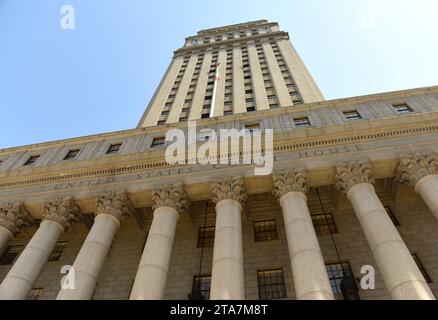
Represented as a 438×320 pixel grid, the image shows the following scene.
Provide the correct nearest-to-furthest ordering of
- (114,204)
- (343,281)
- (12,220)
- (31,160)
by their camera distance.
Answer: (343,281), (114,204), (12,220), (31,160)

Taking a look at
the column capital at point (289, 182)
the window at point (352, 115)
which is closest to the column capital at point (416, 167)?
the column capital at point (289, 182)

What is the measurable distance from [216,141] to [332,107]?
31.3 feet

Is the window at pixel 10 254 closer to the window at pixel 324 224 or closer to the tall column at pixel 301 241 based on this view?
the tall column at pixel 301 241

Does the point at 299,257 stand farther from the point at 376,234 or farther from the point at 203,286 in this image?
the point at 203,286

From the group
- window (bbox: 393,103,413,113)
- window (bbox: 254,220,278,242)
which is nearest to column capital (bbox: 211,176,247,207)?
window (bbox: 254,220,278,242)

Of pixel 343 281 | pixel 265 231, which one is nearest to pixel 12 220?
pixel 265 231

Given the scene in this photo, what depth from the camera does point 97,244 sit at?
18531 mm

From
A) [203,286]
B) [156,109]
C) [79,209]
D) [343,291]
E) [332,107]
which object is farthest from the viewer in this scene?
[156,109]

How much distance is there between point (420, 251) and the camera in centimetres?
1992

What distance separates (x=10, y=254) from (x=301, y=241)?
2084cm

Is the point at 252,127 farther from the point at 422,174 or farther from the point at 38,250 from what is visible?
the point at 38,250

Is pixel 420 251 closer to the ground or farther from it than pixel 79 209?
closer to the ground

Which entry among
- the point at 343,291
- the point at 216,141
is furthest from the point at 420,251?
the point at 216,141
